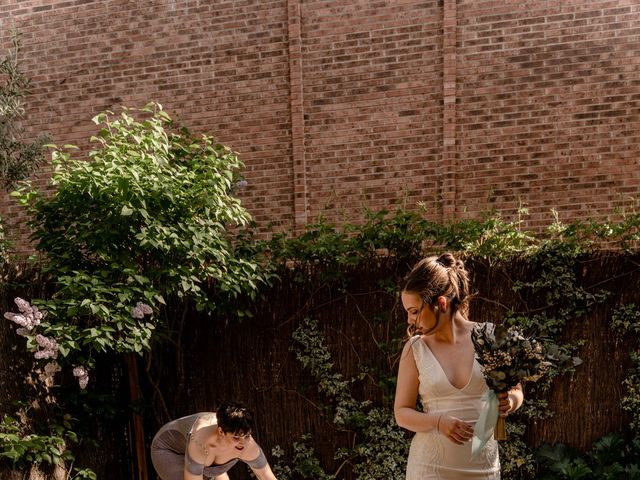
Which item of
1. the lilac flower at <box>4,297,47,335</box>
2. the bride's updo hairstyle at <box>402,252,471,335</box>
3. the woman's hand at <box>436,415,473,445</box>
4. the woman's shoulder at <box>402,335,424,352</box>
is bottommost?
the woman's hand at <box>436,415,473,445</box>

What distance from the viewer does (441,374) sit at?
2.46 metres

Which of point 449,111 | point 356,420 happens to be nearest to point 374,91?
point 449,111

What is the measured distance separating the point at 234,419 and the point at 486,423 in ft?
5.04

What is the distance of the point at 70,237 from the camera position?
470 cm

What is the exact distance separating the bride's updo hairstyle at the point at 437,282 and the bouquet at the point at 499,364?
16 cm

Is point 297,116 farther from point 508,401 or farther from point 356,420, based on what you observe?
point 508,401

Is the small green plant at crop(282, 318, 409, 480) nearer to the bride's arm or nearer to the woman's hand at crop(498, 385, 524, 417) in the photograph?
the bride's arm

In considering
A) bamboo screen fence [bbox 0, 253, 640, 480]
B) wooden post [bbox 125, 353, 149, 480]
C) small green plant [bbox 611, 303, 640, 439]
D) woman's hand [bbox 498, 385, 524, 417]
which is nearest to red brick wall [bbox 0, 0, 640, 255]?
Answer: bamboo screen fence [bbox 0, 253, 640, 480]

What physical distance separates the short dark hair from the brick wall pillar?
12.0 ft

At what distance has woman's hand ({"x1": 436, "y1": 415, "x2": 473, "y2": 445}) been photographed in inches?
91.6

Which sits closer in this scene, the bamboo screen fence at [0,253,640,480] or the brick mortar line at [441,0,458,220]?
the bamboo screen fence at [0,253,640,480]

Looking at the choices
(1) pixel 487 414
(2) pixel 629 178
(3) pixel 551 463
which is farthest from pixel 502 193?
(1) pixel 487 414

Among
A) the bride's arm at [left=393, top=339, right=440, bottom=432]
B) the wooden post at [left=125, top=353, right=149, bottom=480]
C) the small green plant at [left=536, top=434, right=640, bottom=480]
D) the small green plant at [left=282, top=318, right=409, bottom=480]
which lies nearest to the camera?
the bride's arm at [left=393, top=339, right=440, bottom=432]

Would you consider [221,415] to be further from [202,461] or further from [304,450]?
[304,450]
